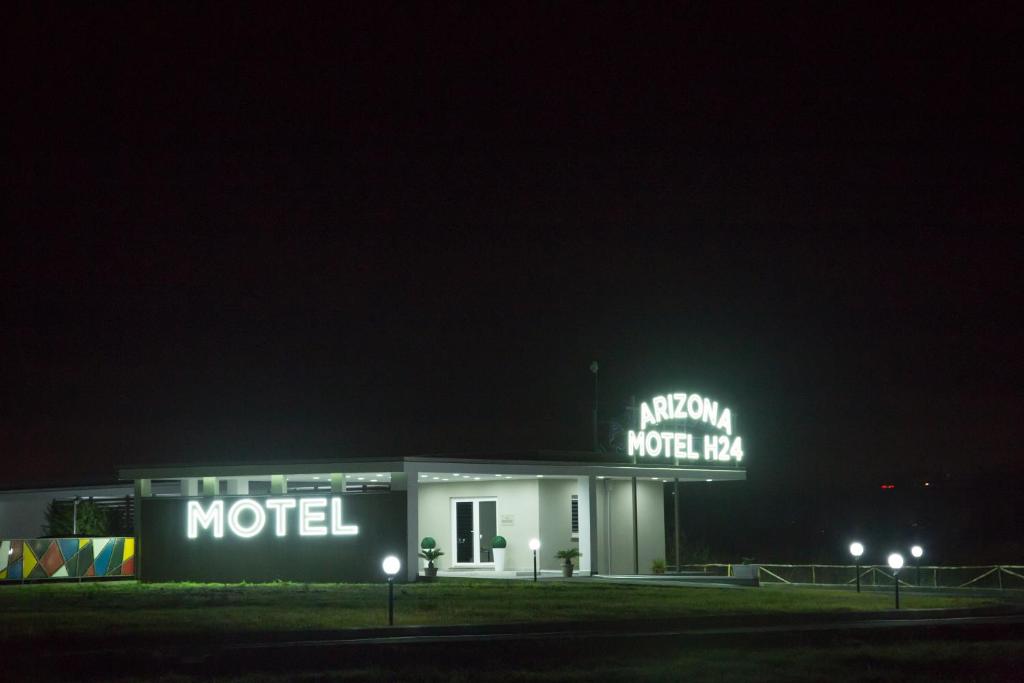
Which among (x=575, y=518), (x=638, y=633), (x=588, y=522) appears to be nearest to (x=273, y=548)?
(x=588, y=522)

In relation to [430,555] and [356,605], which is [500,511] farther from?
[356,605]

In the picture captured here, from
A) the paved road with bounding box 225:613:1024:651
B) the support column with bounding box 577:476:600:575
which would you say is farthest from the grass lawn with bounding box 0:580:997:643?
the support column with bounding box 577:476:600:575

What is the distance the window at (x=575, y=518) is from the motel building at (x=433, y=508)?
32 mm

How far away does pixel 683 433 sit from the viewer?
4253 centimetres

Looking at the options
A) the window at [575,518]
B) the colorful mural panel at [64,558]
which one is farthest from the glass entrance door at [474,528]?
the colorful mural panel at [64,558]

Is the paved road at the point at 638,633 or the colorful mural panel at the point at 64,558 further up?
the colorful mural panel at the point at 64,558

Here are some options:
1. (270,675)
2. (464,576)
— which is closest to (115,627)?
(270,675)

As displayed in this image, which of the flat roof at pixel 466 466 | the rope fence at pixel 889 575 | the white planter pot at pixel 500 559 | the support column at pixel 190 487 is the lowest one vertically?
the rope fence at pixel 889 575

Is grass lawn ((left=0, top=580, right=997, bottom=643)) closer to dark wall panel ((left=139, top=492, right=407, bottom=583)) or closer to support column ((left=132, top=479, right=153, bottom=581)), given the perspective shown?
dark wall panel ((left=139, top=492, right=407, bottom=583))

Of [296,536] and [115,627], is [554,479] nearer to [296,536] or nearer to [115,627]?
[296,536]

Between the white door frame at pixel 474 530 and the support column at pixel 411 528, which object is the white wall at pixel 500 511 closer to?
the white door frame at pixel 474 530

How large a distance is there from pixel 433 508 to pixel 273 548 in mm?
8096

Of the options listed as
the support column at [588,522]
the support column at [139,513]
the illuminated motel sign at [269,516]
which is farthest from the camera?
the support column at [588,522]

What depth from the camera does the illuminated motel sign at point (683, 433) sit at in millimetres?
40781
